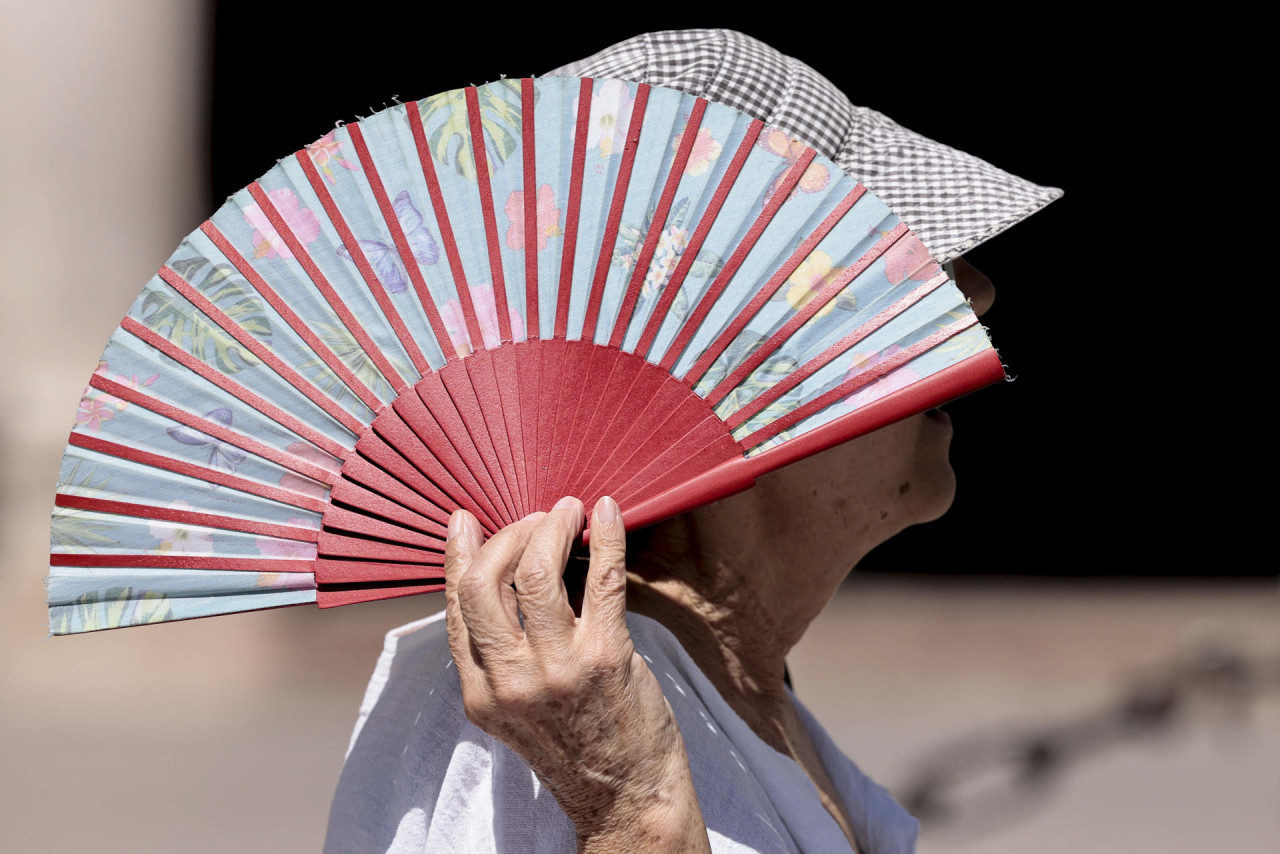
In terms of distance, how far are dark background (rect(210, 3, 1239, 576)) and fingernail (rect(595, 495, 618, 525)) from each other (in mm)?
5820

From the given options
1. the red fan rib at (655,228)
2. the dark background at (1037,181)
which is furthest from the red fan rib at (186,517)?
the dark background at (1037,181)

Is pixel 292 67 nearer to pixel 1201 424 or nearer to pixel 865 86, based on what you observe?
pixel 865 86

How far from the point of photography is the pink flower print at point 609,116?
1.19 m

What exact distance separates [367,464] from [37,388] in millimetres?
5331

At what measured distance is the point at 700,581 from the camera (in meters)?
1.45

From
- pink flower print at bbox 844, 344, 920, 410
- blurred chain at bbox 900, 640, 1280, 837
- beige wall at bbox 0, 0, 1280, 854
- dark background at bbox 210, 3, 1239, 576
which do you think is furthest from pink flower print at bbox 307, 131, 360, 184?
dark background at bbox 210, 3, 1239, 576

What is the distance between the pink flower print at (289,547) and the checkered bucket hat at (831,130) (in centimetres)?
59

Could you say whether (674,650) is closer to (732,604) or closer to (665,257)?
(732,604)

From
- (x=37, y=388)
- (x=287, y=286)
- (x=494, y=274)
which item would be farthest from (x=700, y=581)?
(x=37, y=388)

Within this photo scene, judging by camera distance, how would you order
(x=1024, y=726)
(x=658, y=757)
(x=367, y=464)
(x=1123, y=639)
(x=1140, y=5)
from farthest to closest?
(x=1140, y=5)
(x=1123, y=639)
(x=1024, y=726)
(x=367, y=464)
(x=658, y=757)

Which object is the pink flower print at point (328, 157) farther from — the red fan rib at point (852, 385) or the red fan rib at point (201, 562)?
the red fan rib at point (852, 385)

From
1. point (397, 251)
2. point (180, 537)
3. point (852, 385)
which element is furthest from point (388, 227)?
point (852, 385)

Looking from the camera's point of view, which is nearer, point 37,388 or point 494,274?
point 494,274

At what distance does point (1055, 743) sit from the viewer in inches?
209
